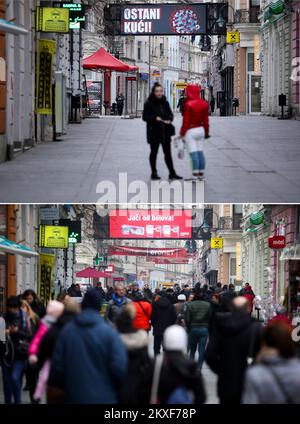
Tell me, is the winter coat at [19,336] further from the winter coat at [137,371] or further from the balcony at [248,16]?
the balcony at [248,16]

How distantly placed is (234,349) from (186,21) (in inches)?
2066

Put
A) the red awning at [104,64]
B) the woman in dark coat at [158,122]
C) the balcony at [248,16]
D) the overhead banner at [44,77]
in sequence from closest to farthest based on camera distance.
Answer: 1. the woman in dark coat at [158,122]
2. the overhead banner at [44,77]
3. the red awning at [104,64]
4. the balcony at [248,16]

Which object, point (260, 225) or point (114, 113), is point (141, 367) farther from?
point (114, 113)

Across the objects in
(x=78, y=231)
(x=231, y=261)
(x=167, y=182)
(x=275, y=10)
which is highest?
(x=275, y=10)

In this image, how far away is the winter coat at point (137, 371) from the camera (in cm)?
1102

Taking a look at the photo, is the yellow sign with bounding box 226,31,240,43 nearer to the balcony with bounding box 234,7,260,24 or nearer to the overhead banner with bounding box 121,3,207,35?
the balcony with bounding box 234,7,260,24

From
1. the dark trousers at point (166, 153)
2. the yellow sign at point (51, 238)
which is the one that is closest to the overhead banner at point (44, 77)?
the yellow sign at point (51, 238)

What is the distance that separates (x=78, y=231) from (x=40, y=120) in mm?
12038

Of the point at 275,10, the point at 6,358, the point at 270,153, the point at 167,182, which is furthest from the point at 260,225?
the point at 6,358

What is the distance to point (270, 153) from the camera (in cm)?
3044

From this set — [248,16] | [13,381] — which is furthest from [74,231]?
[13,381]

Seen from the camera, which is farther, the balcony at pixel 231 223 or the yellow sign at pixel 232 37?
the balcony at pixel 231 223

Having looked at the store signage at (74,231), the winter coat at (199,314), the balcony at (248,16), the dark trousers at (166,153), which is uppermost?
the balcony at (248,16)

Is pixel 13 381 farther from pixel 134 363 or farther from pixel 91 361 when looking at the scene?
pixel 91 361
